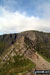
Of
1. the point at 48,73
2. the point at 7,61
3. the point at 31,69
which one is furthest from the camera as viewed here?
the point at 7,61

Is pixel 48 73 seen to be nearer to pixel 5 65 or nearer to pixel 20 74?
pixel 20 74

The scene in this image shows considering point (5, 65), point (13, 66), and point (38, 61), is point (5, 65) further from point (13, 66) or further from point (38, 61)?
point (38, 61)

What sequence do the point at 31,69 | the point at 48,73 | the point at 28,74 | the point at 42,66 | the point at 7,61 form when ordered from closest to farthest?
the point at 48,73
the point at 28,74
the point at 31,69
the point at 42,66
the point at 7,61

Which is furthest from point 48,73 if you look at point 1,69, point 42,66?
point 1,69

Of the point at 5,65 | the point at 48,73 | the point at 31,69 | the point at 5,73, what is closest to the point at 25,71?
the point at 31,69

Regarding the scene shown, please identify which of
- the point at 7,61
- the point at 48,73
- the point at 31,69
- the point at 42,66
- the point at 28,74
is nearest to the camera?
the point at 48,73

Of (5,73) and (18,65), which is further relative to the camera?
(18,65)

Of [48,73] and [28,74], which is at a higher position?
[48,73]
